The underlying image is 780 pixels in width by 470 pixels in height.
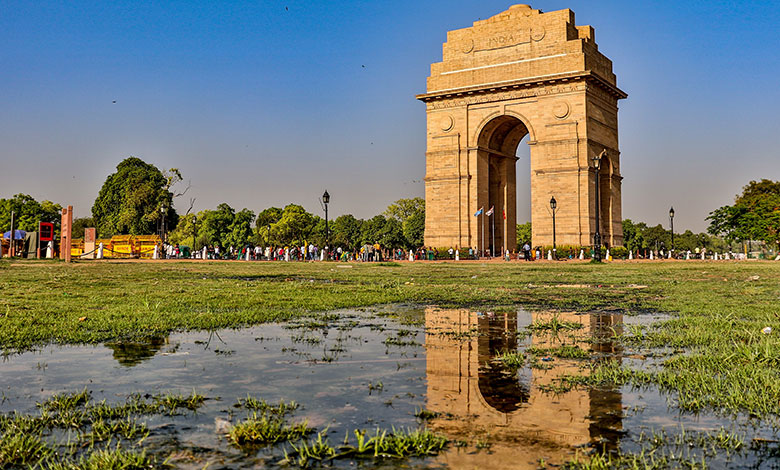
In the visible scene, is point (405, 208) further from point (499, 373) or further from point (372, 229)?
point (499, 373)

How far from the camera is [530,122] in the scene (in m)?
45.1

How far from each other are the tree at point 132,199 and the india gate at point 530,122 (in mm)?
38773

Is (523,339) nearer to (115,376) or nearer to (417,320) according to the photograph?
(417,320)

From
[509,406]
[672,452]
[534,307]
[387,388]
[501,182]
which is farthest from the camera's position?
[501,182]

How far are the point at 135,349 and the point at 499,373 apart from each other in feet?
10.1

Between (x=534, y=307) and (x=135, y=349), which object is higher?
(x=534, y=307)

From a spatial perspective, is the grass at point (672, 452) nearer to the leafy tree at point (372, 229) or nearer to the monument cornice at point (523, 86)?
the monument cornice at point (523, 86)

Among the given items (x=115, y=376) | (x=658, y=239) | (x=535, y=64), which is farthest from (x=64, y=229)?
(x=658, y=239)

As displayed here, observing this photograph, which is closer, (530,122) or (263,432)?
(263,432)

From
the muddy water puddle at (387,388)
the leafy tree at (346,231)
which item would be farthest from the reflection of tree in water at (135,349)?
the leafy tree at (346,231)

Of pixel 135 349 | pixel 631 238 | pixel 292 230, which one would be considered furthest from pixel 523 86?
pixel 631 238

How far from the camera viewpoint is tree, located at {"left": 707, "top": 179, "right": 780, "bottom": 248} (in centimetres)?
6644

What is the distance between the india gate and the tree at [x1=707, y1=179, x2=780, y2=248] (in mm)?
29641

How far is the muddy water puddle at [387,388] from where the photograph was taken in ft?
9.14
